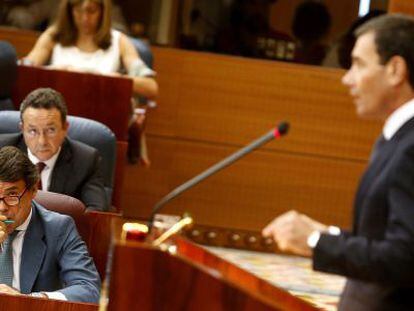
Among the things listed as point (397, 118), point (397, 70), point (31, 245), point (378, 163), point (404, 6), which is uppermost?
point (404, 6)

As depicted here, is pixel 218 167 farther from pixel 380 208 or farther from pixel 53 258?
pixel 53 258

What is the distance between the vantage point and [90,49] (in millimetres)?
7570

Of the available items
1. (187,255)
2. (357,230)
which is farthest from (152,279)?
(357,230)

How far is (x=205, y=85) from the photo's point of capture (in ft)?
29.2

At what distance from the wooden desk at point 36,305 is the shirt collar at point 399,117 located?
1231 mm

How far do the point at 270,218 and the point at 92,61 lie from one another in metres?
2.23

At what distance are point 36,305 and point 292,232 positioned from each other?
3.92ft

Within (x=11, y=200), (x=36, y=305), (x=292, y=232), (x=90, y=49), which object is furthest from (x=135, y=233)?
(x=90, y=49)

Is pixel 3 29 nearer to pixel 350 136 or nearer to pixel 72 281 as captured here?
pixel 350 136

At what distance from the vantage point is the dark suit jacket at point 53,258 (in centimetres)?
422

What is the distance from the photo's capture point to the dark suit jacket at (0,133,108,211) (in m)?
5.68

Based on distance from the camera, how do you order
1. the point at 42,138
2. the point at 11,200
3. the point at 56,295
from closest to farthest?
the point at 56,295 → the point at 11,200 → the point at 42,138

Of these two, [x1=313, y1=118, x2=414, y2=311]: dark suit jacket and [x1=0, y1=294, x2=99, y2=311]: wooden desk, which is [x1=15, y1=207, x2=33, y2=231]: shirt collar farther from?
A: [x1=313, y1=118, x2=414, y2=311]: dark suit jacket

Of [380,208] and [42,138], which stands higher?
[380,208]
